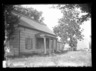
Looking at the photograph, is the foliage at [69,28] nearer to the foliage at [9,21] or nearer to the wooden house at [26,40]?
the wooden house at [26,40]

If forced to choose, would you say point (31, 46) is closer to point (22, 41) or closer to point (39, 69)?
point (22, 41)

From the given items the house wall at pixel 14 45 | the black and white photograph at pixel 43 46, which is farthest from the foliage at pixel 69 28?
the house wall at pixel 14 45

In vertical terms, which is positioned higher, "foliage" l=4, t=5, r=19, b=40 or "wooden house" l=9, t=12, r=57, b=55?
"foliage" l=4, t=5, r=19, b=40

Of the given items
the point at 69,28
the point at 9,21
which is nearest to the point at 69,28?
the point at 69,28

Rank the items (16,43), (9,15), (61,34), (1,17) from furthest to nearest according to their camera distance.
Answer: (61,34) → (16,43) → (9,15) → (1,17)

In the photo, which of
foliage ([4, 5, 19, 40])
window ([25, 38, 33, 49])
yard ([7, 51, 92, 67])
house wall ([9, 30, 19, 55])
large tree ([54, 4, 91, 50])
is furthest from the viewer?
window ([25, 38, 33, 49])

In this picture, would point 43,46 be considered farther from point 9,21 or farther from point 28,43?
point 9,21

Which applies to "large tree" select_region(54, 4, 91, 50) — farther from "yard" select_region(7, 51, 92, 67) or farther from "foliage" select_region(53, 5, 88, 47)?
"yard" select_region(7, 51, 92, 67)

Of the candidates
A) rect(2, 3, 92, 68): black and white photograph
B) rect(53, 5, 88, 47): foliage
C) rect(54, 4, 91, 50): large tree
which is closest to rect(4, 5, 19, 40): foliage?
rect(2, 3, 92, 68): black and white photograph

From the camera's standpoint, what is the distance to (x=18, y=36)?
7887 millimetres

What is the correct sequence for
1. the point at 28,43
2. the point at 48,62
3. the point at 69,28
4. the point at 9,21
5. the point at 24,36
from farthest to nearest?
the point at 28,43 → the point at 24,36 → the point at 69,28 → the point at 9,21 → the point at 48,62

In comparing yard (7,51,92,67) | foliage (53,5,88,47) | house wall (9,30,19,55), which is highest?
foliage (53,5,88,47)
